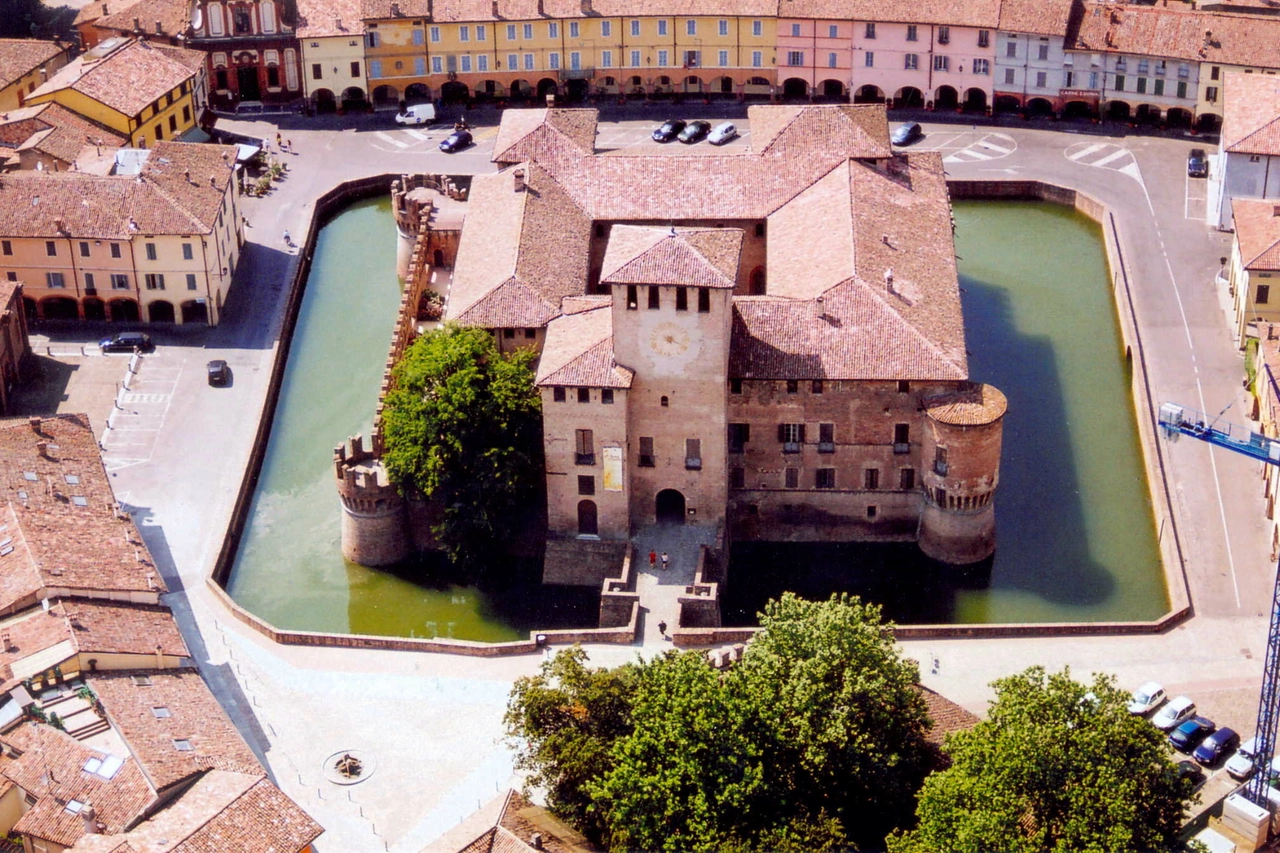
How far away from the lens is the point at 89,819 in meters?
99.7

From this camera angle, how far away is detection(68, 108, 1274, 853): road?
110m

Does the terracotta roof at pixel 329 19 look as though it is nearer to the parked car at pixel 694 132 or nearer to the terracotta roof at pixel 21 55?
the terracotta roof at pixel 21 55

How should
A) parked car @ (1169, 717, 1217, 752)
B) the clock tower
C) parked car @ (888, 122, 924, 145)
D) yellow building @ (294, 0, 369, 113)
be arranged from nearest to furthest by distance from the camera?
parked car @ (1169, 717, 1217, 752) → the clock tower → parked car @ (888, 122, 924, 145) → yellow building @ (294, 0, 369, 113)

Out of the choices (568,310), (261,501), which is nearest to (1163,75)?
(568,310)

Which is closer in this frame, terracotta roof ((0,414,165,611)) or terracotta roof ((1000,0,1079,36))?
terracotta roof ((0,414,165,611))

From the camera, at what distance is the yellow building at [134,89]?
16825cm

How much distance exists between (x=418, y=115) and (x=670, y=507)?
6659cm

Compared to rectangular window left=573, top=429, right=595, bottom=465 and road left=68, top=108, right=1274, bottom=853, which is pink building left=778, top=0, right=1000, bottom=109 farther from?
rectangular window left=573, top=429, right=595, bottom=465

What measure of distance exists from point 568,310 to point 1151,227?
182 ft

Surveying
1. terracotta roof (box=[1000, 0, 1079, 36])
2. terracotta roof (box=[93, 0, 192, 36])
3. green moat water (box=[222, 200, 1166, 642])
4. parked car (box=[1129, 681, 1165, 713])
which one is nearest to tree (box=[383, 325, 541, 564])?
green moat water (box=[222, 200, 1166, 642])

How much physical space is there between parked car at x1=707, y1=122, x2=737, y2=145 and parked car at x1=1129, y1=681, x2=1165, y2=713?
250ft

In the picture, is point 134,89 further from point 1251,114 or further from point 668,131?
point 1251,114

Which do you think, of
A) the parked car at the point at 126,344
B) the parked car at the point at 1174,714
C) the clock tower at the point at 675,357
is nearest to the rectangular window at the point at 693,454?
the clock tower at the point at 675,357

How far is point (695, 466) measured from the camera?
126062 millimetres
